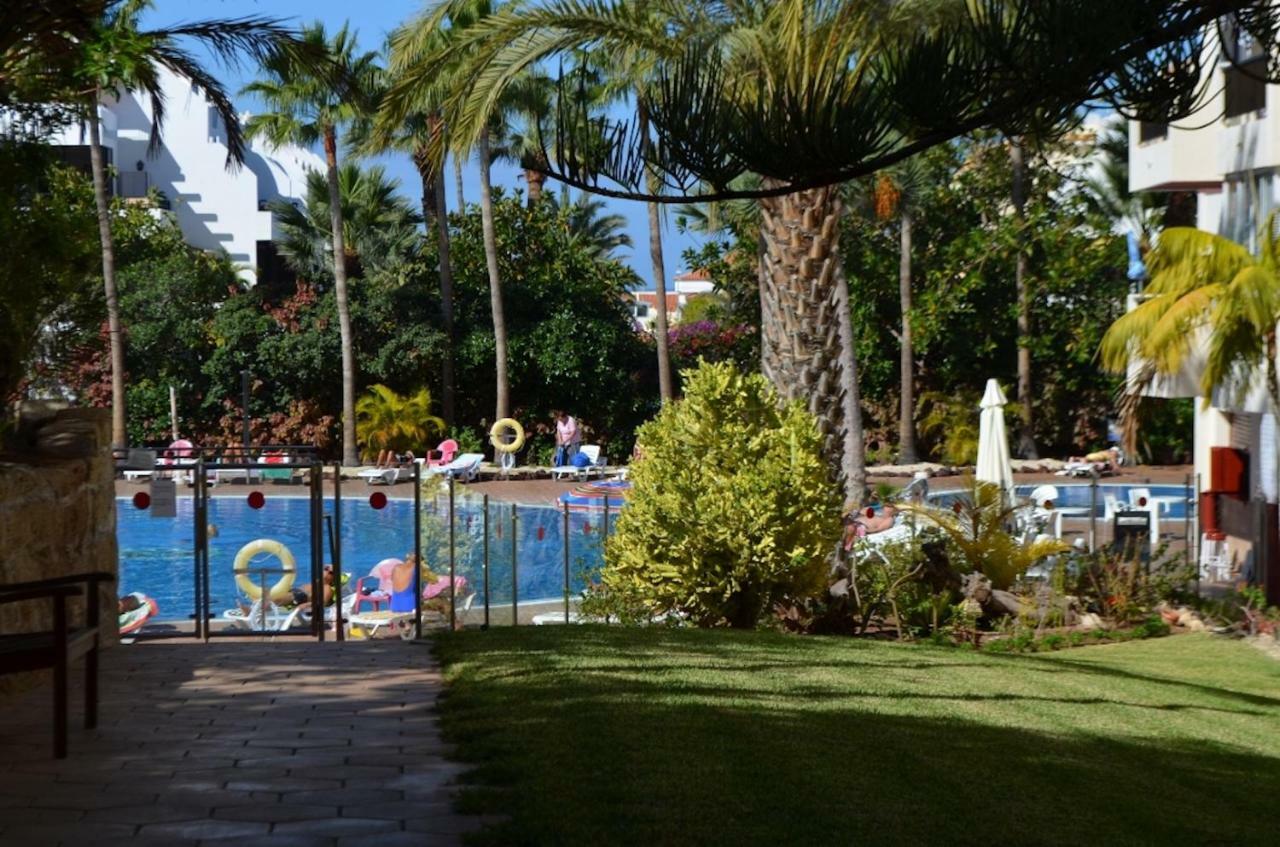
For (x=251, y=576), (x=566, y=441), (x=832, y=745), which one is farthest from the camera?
(x=566, y=441)

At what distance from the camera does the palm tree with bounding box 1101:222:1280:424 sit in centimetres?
1459

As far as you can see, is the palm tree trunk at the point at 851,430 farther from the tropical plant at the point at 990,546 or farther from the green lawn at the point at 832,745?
the green lawn at the point at 832,745

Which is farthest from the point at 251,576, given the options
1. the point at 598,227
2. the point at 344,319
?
the point at 598,227

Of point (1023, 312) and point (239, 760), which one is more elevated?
point (1023, 312)

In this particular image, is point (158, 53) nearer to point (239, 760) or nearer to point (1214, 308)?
point (239, 760)

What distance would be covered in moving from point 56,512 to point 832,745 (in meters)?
4.96

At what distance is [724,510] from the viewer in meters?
12.1

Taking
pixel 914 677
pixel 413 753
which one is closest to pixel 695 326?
pixel 914 677

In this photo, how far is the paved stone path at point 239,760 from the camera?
546 cm

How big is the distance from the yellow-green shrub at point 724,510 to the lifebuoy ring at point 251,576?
2756 mm

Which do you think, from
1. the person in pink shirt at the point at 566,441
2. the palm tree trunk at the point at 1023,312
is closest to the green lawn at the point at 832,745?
the person in pink shirt at the point at 566,441

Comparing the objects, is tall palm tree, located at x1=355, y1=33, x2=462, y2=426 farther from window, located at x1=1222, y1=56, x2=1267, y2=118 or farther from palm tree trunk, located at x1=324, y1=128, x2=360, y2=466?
window, located at x1=1222, y1=56, x2=1267, y2=118

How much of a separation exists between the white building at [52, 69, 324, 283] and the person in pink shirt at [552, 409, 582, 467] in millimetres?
16324

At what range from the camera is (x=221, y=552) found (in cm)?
1417
